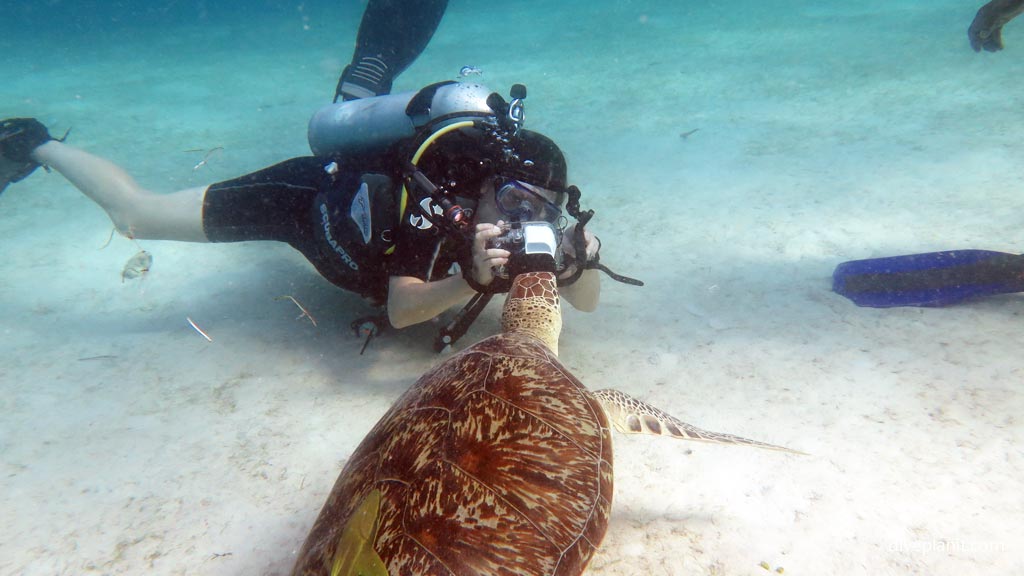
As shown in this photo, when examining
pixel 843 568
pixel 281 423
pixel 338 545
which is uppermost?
pixel 338 545

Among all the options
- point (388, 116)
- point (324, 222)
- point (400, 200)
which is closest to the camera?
point (400, 200)

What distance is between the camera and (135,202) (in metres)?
3.99

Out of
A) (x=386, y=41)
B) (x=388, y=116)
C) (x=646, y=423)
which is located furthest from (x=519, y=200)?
(x=386, y=41)

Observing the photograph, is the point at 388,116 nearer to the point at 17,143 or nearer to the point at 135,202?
the point at 135,202

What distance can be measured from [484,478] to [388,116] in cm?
295

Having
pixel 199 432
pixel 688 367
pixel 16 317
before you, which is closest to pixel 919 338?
pixel 688 367

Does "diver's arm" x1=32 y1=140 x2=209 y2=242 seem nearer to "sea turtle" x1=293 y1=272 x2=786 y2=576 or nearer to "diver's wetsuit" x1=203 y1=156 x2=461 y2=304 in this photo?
"diver's wetsuit" x1=203 y1=156 x2=461 y2=304

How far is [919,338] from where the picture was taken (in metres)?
2.97

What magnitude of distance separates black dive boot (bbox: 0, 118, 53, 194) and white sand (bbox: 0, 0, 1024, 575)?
75 centimetres

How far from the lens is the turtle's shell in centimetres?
143

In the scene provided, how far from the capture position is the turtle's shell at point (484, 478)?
143 centimetres

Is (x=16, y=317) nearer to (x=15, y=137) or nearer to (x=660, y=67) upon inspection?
(x=15, y=137)

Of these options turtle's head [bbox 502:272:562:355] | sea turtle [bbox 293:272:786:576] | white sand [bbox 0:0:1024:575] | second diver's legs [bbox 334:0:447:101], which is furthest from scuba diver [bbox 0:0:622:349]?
second diver's legs [bbox 334:0:447:101]

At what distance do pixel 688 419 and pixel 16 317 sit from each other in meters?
5.18
